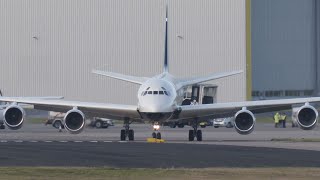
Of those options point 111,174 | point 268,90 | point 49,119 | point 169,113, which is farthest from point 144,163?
point 268,90

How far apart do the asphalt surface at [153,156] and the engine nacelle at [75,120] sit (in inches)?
347

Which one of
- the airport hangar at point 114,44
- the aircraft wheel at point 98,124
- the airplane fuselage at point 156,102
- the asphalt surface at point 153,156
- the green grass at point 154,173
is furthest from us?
the airport hangar at point 114,44

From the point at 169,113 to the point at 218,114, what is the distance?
328 cm

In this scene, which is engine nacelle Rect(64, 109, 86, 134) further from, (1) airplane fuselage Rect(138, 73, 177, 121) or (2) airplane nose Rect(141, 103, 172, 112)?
(2) airplane nose Rect(141, 103, 172, 112)

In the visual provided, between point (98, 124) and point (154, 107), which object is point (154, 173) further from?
point (98, 124)

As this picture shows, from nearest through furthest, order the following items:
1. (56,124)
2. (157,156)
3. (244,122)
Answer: (157,156) < (244,122) < (56,124)

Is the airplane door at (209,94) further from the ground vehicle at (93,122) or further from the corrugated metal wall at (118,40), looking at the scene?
the ground vehicle at (93,122)

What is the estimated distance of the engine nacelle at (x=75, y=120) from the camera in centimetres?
4459

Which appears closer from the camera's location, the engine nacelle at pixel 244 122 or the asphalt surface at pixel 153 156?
the asphalt surface at pixel 153 156

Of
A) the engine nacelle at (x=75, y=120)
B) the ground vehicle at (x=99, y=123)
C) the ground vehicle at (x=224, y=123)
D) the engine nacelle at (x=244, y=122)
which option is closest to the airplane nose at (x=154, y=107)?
the engine nacelle at (x=75, y=120)

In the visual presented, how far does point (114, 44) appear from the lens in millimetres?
80875

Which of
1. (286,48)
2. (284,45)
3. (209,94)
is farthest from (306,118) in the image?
(286,48)

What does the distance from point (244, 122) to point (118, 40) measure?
3752cm

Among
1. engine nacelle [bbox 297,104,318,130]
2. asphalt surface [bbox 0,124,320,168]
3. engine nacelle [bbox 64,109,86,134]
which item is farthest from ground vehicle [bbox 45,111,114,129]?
asphalt surface [bbox 0,124,320,168]
